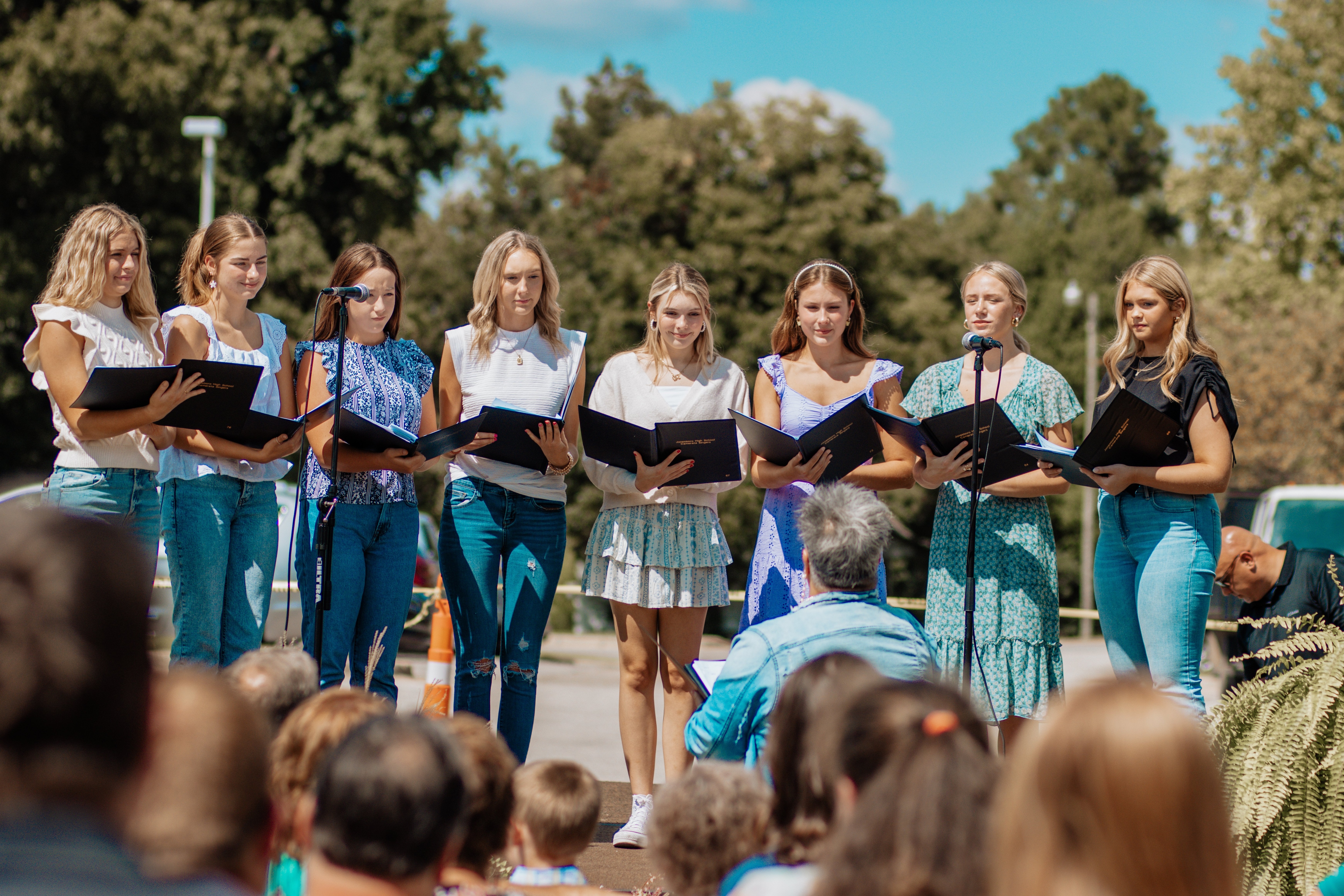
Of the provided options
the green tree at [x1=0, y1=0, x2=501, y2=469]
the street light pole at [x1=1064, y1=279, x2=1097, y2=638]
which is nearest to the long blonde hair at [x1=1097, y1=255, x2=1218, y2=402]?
the green tree at [x1=0, y1=0, x2=501, y2=469]

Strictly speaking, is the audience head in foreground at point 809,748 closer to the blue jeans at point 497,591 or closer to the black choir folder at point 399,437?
the black choir folder at point 399,437

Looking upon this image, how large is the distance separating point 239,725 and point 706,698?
2012mm

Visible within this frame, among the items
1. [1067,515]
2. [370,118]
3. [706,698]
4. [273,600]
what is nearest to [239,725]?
[706,698]

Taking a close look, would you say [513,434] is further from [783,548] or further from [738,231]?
[738,231]

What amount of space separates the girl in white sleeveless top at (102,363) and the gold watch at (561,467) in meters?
1.30

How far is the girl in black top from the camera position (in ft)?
14.5

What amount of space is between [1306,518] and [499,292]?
22.3 ft

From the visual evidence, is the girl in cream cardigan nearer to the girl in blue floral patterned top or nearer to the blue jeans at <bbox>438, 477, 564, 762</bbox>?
the blue jeans at <bbox>438, 477, 564, 762</bbox>

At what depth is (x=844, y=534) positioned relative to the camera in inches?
134

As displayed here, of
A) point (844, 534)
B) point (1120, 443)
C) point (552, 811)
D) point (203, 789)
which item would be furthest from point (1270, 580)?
point (203, 789)

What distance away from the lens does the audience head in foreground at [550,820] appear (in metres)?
2.65

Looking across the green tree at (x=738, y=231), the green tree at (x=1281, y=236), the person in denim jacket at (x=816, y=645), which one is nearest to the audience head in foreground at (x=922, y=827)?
the person in denim jacket at (x=816, y=645)

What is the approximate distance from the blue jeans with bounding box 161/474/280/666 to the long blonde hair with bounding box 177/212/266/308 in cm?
77

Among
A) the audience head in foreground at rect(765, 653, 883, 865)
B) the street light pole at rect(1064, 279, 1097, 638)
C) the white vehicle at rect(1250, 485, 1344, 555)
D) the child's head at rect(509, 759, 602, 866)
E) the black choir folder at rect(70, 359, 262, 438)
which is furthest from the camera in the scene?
the street light pole at rect(1064, 279, 1097, 638)
